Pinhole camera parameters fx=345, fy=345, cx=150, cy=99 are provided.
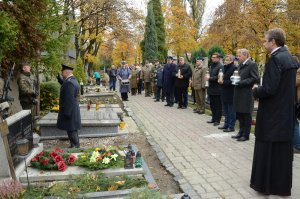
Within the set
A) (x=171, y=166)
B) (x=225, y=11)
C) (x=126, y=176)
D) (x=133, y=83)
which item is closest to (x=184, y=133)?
(x=171, y=166)

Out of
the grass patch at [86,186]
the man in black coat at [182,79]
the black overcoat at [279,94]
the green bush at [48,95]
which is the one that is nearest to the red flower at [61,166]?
the grass patch at [86,186]

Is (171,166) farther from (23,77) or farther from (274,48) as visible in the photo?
(23,77)

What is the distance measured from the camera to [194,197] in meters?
4.62

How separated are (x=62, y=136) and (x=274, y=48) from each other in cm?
548

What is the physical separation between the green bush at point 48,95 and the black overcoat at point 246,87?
7.29 metres

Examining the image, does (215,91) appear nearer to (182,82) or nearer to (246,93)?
(246,93)

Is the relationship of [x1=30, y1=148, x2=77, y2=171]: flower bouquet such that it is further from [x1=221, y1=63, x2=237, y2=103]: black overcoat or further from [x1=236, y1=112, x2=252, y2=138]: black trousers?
[x1=221, y1=63, x2=237, y2=103]: black overcoat

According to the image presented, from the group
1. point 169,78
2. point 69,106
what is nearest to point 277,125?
point 69,106

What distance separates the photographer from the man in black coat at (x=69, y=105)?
269 inches

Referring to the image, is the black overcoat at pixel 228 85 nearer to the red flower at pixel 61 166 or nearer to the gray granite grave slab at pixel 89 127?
the gray granite grave slab at pixel 89 127

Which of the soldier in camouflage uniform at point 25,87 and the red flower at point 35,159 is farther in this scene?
the soldier in camouflage uniform at point 25,87

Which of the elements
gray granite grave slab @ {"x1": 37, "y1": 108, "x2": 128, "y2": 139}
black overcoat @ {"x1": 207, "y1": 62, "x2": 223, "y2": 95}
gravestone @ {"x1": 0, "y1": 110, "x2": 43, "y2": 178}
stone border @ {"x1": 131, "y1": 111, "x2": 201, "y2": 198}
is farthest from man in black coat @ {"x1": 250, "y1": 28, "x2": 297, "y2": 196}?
black overcoat @ {"x1": 207, "y1": 62, "x2": 223, "y2": 95}

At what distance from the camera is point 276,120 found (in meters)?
4.52

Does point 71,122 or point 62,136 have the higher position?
point 71,122
